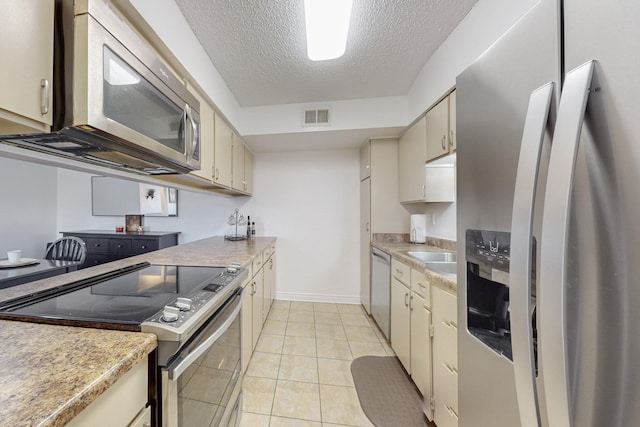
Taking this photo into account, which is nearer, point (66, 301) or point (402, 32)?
point (66, 301)

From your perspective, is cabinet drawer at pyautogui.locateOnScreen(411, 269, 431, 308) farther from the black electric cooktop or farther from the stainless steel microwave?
the stainless steel microwave

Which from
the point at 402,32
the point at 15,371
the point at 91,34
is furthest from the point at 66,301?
the point at 402,32

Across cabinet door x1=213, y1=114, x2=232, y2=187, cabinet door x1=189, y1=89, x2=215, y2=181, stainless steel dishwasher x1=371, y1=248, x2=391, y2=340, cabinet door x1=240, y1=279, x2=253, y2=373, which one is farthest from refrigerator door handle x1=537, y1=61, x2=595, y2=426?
cabinet door x1=213, y1=114, x2=232, y2=187

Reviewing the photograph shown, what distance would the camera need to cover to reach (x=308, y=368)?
1835 mm

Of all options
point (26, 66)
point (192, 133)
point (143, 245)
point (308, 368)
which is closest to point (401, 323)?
point (308, 368)

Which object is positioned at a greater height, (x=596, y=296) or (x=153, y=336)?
(x=596, y=296)

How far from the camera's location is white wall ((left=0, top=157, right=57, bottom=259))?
3.11 m

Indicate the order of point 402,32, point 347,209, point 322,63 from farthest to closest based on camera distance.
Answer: point 347,209 < point 322,63 < point 402,32

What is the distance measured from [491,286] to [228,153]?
7.57 feet

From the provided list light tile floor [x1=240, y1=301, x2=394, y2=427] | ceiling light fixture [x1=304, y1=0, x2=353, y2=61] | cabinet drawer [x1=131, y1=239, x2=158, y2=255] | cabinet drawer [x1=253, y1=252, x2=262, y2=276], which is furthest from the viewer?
cabinet drawer [x1=131, y1=239, x2=158, y2=255]

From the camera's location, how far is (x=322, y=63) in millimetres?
1909

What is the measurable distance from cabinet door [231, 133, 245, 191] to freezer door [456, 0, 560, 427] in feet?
7.13

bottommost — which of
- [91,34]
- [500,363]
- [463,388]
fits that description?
[463,388]

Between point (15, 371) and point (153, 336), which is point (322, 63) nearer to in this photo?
point (153, 336)
